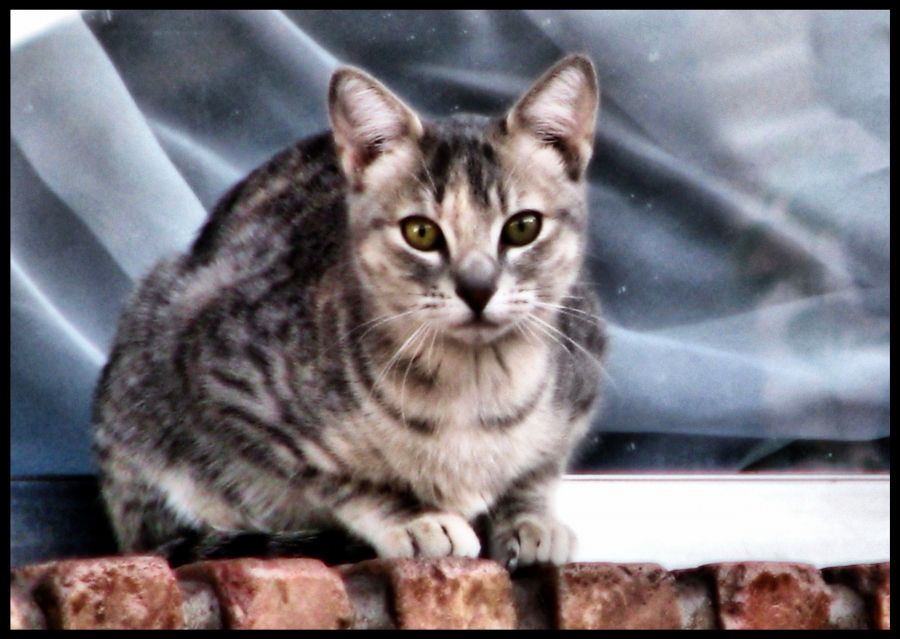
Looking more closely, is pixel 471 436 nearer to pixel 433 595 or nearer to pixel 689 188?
pixel 433 595

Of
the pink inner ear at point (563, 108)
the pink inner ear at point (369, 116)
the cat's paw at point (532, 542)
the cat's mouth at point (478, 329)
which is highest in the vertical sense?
the pink inner ear at point (563, 108)

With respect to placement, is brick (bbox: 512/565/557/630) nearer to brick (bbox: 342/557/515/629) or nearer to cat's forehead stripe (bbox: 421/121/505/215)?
brick (bbox: 342/557/515/629)

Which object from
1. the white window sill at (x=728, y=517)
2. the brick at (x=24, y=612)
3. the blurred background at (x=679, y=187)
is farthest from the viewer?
the blurred background at (x=679, y=187)

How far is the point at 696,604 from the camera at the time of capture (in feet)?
4.94

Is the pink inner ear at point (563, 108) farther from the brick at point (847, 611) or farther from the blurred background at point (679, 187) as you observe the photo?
the brick at point (847, 611)

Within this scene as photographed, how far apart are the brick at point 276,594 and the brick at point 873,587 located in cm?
64

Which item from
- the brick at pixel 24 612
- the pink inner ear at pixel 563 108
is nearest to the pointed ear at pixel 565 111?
the pink inner ear at pixel 563 108

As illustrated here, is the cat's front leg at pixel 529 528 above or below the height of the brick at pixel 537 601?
above

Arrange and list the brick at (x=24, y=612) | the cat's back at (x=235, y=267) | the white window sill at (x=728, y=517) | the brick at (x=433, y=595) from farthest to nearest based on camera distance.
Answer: the white window sill at (x=728, y=517) < the cat's back at (x=235, y=267) < the brick at (x=433, y=595) < the brick at (x=24, y=612)

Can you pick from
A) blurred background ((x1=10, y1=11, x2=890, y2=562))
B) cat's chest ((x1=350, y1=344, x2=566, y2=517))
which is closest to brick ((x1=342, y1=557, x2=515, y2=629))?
cat's chest ((x1=350, y1=344, x2=566, y2=517))

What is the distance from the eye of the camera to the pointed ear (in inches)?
61.6

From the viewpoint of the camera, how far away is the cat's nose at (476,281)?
1.46m

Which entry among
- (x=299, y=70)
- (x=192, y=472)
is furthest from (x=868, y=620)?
Result: (x=299, y=70)

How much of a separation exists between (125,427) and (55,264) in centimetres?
38
